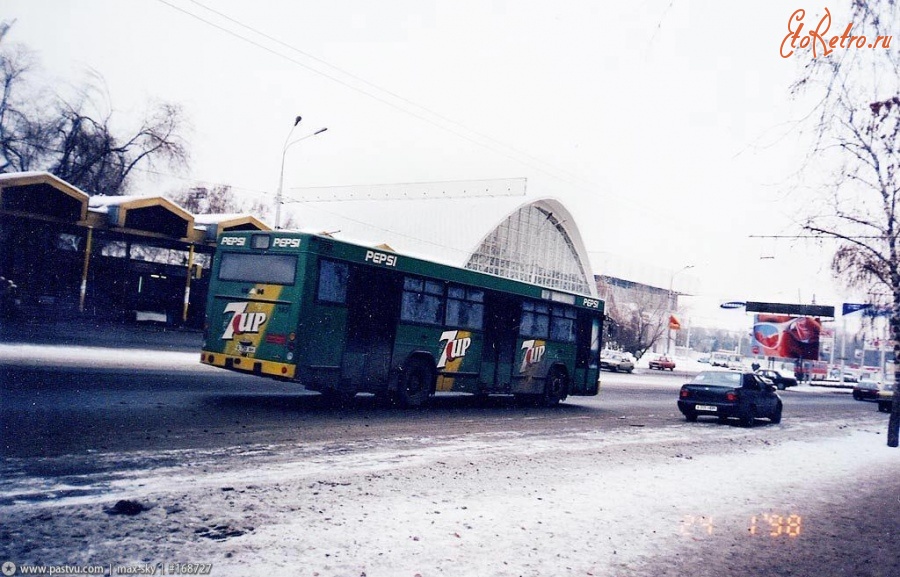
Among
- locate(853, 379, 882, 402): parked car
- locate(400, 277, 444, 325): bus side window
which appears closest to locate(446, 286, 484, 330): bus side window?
locate(400, 277, 444, 325): bus side window

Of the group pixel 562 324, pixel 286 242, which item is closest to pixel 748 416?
pixel 562 324

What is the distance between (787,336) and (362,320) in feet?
207

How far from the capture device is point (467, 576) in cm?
489

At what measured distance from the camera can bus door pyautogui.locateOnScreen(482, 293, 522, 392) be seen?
16.7 metres

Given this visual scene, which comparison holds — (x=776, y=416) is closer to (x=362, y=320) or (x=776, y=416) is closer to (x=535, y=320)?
(x=535, y=320)

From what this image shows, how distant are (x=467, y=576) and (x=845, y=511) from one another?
615 centimetres

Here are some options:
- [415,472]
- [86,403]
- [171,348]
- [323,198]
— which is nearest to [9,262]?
[171,348]

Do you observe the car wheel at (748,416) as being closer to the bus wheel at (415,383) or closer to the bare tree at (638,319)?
the bus wheel at (415,383)

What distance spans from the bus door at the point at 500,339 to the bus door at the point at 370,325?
327cm

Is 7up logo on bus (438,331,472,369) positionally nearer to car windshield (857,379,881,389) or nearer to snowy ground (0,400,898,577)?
snowy ground (0,400,898,577)

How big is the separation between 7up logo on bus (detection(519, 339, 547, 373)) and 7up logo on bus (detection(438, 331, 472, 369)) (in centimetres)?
231

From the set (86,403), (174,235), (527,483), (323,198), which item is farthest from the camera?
(323,198)

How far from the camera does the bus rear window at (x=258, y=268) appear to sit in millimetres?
12531

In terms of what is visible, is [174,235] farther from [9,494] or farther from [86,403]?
[9,494]
